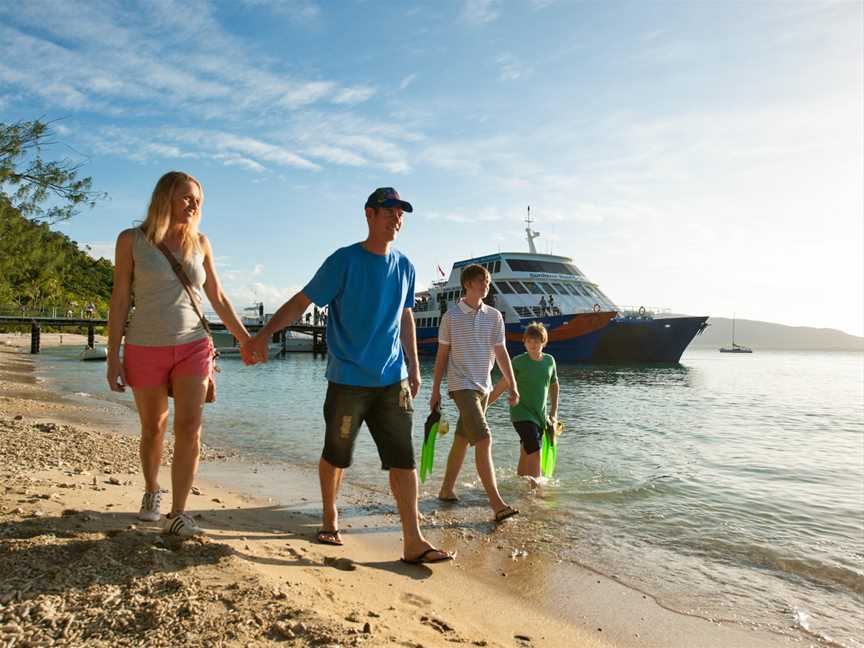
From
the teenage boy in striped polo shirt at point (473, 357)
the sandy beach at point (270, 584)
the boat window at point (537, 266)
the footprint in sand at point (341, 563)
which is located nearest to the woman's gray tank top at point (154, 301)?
the sandy beach at point (270, 584)

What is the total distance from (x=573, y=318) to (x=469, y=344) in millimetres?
29322

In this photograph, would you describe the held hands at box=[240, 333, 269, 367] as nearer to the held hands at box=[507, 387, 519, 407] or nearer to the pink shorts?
the pink shorts

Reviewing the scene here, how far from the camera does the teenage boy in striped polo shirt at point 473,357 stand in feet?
14.6

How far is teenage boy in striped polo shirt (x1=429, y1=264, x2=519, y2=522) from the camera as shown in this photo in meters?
4.45

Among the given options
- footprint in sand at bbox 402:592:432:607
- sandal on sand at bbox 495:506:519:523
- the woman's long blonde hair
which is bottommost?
sandal on sand at bbox 495:506:519:523

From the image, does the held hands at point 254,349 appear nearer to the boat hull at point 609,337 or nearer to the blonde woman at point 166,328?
the blonde woman at point 166,328

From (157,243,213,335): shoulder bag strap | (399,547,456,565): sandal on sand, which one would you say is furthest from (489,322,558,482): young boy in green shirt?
(157,243,213,335): shoulder bag strap

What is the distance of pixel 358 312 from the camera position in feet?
10.2

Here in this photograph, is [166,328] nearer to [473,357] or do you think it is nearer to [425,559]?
[425,559]

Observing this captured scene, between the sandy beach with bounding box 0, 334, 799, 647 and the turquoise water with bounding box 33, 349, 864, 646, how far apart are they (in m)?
0.47

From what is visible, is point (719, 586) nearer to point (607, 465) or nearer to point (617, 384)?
point (607, 465)

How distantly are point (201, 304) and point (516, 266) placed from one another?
35.9 metres

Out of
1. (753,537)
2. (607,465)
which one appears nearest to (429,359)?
(607,465)

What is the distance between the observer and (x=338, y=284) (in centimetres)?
311
